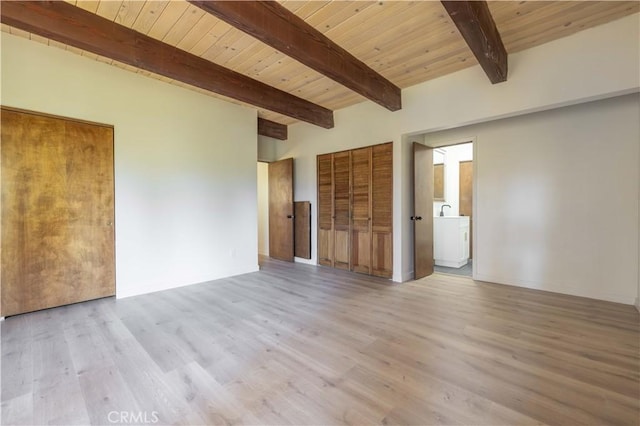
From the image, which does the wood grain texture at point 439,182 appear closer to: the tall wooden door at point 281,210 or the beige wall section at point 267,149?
the tall wooden door at point 281,210

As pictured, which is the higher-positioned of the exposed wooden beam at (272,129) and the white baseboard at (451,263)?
the exposed wooden beam at (272,129)

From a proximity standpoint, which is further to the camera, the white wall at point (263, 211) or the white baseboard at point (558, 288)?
the white wall at point (263, 211)

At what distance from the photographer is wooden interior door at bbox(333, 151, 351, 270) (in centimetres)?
465

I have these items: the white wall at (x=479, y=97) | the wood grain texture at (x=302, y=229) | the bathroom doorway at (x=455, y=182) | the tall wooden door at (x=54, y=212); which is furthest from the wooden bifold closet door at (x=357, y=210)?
the tall wooden door at (x=54, y=212)

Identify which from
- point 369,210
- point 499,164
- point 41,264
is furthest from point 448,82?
point 41,264

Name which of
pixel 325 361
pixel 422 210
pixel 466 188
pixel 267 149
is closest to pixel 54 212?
pixel 325 361

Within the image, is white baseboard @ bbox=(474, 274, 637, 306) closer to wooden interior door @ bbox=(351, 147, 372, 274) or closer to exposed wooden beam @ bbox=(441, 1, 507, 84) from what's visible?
wooden interior door @ bbox=(351, 147, 372, 274)

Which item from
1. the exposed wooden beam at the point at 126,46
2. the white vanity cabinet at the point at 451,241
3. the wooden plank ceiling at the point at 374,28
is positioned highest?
the wooden plank ceiling at the point at 374,28

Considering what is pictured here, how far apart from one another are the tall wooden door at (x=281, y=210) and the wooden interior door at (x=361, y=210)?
56.3 inches

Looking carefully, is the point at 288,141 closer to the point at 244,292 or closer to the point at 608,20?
the point at 244,292

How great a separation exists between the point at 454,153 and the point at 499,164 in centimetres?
213

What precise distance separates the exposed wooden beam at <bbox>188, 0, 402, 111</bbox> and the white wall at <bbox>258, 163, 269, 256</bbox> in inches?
151

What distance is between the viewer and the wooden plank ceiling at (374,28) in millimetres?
2289

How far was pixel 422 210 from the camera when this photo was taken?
427 centimetres
